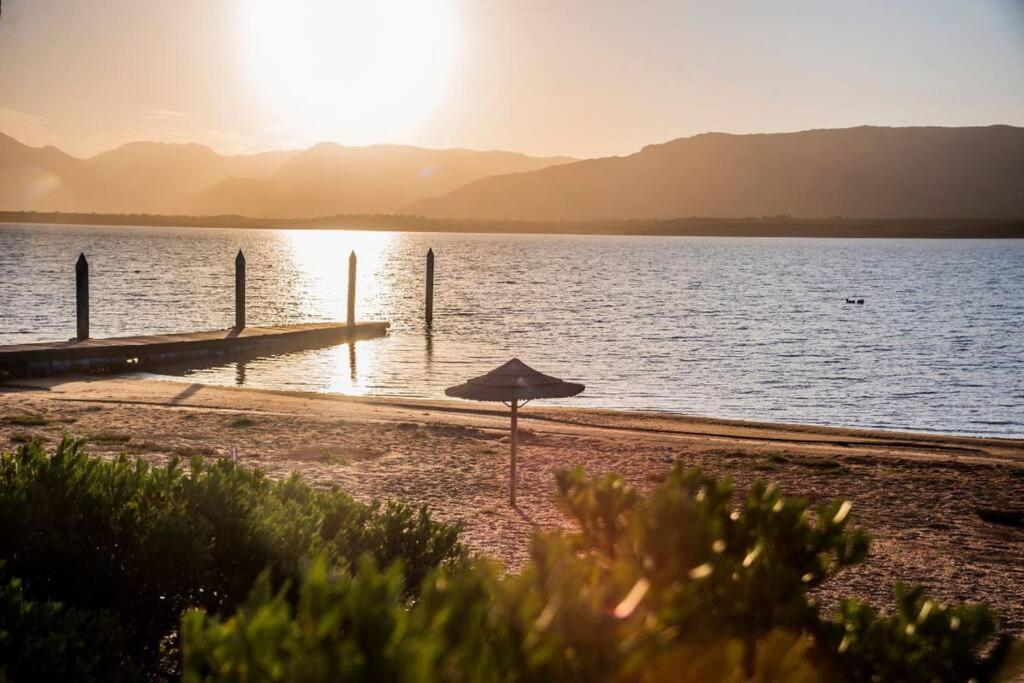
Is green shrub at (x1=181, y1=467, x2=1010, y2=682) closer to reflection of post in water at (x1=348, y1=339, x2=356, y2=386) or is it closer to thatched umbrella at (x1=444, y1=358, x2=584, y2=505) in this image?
thatched umbrella at (x1=444, y1=358, x2=584, y2=505)

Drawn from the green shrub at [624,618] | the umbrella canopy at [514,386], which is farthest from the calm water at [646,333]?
the green shrub at [624,618]

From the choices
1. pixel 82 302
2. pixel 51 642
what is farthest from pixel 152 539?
pixel 82 302

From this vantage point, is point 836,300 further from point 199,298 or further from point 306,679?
point 306,679

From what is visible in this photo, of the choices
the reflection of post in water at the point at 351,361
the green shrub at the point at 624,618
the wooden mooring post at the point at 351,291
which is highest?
the green shrub at the point at 624,618

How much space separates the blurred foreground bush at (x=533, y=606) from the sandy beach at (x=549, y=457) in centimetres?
470

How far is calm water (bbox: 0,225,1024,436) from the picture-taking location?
101 ft

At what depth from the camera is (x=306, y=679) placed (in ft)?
6.21

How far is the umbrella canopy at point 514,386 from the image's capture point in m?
11.6

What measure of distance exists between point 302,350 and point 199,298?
33654 millimetres

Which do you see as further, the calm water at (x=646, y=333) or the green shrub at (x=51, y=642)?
the calm water at (x=646, y=333)

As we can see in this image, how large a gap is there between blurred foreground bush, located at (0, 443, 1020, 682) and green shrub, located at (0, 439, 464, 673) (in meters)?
0.02

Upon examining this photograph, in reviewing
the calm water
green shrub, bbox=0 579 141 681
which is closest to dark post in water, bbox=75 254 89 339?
the calm water

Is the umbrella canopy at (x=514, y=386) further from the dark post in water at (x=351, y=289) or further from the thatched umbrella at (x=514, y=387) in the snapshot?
the dark post in water at (x=351, y=289)

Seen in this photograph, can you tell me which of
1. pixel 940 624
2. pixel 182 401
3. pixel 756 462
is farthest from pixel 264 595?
pixel 182 401
